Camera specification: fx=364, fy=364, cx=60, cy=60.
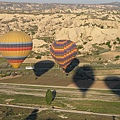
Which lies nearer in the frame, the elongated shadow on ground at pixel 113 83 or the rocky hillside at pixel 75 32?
the elongated shadow on ground at pixel 113 83

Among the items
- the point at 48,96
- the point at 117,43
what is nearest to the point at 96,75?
the point at 48,96

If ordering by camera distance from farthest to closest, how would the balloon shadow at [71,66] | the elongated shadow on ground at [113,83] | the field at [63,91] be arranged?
the balloon shadow at [71,66] < the elongated shadow on ground at [113,83] < the field at [63,91]

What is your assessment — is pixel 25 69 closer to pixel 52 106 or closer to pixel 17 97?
pixel 17 97

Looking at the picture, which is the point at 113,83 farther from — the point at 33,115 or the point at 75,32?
the point at 75,32

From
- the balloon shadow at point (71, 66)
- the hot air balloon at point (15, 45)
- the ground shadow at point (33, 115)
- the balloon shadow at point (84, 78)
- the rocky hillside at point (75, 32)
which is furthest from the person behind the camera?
the rocky hillside at point (75, 32)

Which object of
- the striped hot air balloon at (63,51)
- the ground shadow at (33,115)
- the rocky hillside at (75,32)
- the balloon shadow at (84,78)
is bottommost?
the rocky hillside at (75,32)

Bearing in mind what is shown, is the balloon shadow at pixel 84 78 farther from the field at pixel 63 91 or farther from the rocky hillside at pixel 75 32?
the rocky hillside at pixel 75 32

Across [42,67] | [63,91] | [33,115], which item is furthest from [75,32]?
[33,115]

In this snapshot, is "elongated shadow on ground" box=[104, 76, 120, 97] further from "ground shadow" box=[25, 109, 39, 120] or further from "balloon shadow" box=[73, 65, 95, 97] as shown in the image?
"ground shadow" box=[25, 109, 39, 120]

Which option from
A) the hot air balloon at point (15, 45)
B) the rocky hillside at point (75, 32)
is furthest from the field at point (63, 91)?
the rocky hillside at point (75, 32)
